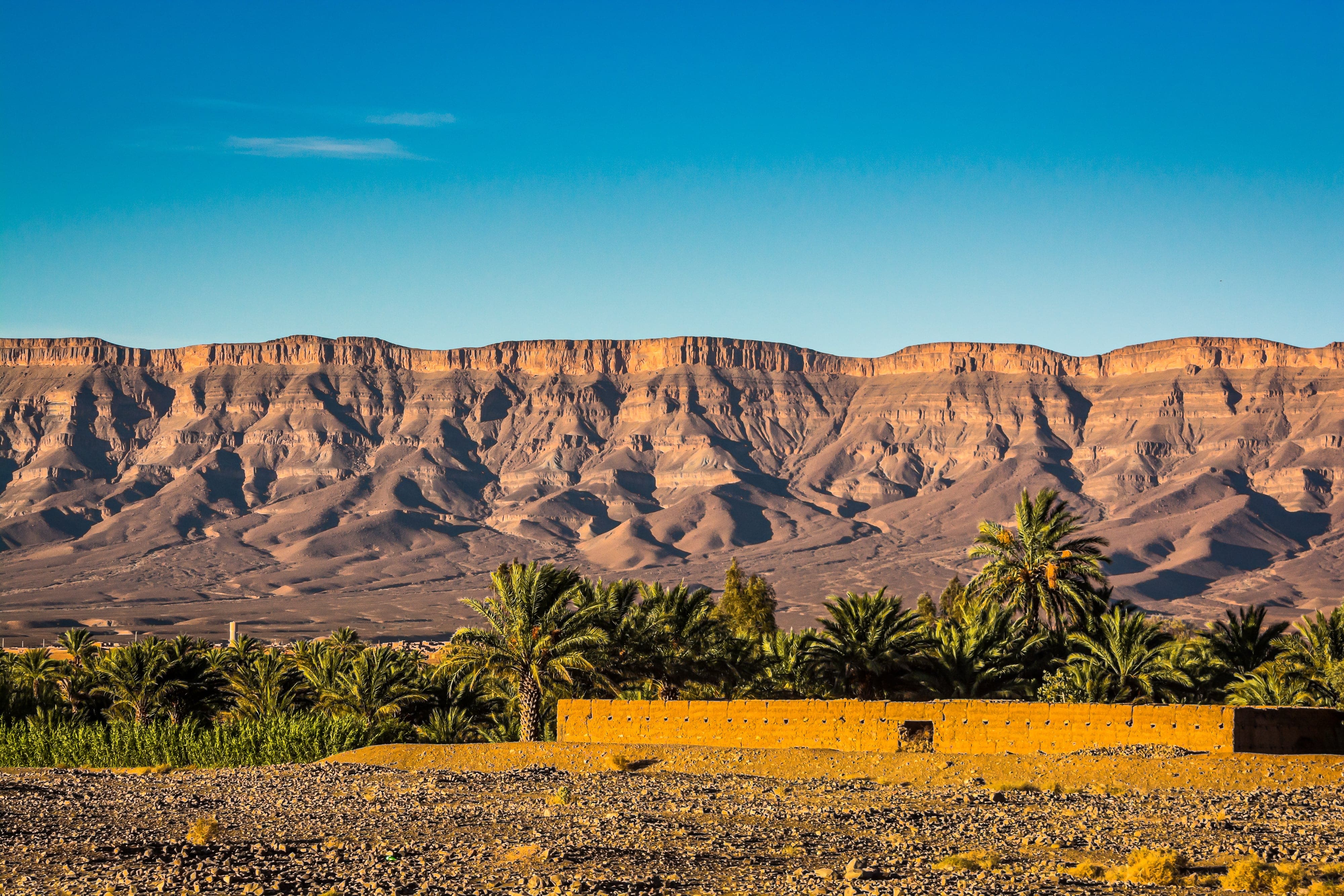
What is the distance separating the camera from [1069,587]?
123 feet

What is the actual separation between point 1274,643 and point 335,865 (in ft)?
92.7

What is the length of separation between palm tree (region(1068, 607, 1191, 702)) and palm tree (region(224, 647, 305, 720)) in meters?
21.2

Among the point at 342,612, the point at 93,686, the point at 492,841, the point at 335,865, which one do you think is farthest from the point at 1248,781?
the point at 342,612

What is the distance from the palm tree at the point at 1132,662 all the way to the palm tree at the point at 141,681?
25.3 m

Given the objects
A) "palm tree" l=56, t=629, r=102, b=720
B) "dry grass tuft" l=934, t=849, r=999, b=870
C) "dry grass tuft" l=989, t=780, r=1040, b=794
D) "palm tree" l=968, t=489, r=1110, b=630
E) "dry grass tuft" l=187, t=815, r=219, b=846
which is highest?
"palm tree" l=968, t=489, r=1110, b=630

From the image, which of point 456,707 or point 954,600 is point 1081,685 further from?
point 954,600

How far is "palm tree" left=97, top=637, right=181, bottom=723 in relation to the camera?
4025 cm

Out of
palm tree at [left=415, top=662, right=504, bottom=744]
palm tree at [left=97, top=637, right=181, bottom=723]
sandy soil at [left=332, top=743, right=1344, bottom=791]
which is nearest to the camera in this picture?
sandy soil at [left=332, top=743, right=1344, bottom=791]

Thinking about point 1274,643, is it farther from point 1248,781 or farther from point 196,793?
point 196,793

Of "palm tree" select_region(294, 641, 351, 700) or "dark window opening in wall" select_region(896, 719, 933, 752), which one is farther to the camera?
"palm tree" select_region(294, 641, 351, 700)

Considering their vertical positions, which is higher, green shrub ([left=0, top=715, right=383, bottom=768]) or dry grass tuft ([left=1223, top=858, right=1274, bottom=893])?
dry grass tuft ([left=1223, top=858, right=1274, bottom=893])

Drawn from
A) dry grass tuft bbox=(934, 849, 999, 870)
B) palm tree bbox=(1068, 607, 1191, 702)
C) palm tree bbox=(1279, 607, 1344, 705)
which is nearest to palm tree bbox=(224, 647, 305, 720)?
palm tree bbox=(1068, 607, 1191, 702)

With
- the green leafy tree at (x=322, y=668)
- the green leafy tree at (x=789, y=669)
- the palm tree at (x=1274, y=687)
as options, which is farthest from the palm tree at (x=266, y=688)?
the palm tree at (x=1274, y=687)

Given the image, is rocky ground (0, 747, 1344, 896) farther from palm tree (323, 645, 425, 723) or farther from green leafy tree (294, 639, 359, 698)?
green leafy tree (294, 639, 359, 698)
